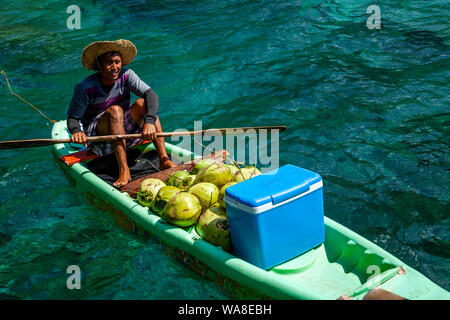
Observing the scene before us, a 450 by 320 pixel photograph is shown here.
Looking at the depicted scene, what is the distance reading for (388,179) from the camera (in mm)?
5723

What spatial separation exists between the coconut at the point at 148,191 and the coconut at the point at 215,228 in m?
0.64

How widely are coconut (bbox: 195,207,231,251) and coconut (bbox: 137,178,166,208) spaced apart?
638 millimetres

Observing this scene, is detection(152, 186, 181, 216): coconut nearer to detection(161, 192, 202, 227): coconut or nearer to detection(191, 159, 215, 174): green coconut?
detection(161, 192, 202, 227): coconut

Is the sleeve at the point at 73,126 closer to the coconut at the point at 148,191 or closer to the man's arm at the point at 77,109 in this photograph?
the man's arm at the point at 77,109

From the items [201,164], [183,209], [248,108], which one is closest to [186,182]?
[201,164]

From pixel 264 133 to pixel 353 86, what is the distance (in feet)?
7.00

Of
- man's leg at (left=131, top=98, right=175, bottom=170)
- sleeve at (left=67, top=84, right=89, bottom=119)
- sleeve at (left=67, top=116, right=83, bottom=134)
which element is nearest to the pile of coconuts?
man's leg at (left=131, top=98, right=175, bottom=170)

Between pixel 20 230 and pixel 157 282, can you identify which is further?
pixel 20 230

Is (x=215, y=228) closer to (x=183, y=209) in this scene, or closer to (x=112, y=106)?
(x=183, y=209)

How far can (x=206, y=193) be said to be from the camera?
4277 millimetres

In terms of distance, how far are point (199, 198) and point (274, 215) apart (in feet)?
2.98

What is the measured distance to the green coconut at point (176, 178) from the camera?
4754 mm

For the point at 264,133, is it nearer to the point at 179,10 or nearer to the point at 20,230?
the point at 20,230
